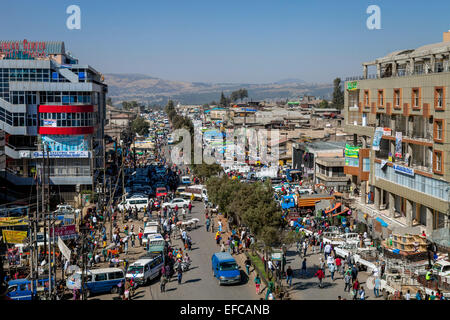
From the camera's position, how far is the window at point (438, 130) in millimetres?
27525

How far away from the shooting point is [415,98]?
30.9 metres

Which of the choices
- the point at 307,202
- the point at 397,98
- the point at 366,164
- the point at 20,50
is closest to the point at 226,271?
the point at 307,202

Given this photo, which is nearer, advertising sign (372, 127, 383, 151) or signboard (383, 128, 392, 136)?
signboard (383, 128, 392, 136)

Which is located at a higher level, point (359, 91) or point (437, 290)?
point (359, 91)

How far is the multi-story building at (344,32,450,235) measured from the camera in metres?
27.9

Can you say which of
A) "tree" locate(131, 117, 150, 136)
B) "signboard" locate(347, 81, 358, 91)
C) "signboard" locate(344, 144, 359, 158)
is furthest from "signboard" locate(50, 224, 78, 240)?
"tree" locate(131, 117, 150, 136)

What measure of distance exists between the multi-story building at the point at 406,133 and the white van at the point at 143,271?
15.3 metres

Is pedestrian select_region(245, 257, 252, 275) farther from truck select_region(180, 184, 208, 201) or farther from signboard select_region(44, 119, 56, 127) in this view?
signboard select_region(44, 119, 56, 127)

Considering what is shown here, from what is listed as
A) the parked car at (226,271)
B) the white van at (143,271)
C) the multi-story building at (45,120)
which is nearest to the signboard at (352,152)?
the parked car at (226,271)

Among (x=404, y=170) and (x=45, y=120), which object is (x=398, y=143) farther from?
(x=45, y=120)

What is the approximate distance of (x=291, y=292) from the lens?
68.1ft

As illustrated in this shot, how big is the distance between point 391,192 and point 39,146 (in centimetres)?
2973
